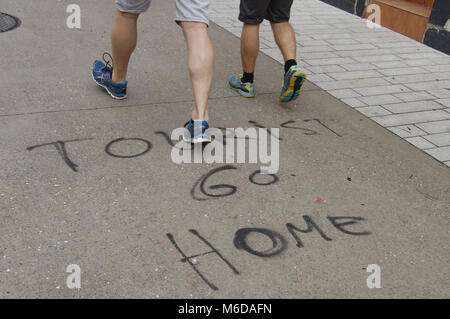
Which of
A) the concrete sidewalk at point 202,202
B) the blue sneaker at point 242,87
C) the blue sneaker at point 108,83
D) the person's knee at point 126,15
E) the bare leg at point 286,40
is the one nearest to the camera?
the concrete sidewalk at point 202,202

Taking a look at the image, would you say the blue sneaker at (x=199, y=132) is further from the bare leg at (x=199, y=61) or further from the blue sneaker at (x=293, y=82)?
the blue sneaker at (x=293, y=82)

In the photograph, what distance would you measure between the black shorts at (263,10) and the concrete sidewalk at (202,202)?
61 centimetres

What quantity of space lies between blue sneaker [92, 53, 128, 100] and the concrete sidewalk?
0.08 metres

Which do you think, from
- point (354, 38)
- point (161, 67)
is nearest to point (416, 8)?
point (354, 38)

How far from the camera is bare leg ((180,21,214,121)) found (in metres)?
3.25

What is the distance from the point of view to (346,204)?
290 cm

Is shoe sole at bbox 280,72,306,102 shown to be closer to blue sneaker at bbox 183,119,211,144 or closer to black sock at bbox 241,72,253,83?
black sock at bbox 241,72,253,83

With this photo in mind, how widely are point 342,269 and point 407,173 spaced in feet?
3.78

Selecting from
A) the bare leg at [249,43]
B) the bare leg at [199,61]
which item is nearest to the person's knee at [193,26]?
the bare leg at [199,61]

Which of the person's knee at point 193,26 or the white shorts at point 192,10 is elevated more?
the white shorts at point 192,10

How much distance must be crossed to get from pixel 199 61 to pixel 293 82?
0.90m

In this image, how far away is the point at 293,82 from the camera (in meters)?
3.87

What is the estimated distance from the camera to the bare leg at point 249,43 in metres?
4.06

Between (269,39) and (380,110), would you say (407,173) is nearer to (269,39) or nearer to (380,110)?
(380,110)
